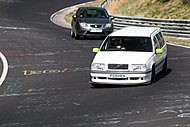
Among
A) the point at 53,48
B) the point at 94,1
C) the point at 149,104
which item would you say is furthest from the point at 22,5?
the point at 149,104

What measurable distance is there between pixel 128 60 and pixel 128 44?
1.21 metres

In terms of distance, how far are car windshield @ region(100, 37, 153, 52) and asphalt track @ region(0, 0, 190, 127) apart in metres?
1.06

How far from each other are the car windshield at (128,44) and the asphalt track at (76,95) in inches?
41.7

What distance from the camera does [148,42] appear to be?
627 inches

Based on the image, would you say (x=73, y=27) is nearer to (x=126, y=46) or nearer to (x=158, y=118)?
(x=126, y=46)

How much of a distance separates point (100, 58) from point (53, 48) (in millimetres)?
10272

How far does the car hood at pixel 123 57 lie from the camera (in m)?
14.8

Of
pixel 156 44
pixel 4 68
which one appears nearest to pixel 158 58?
pixel 156 44

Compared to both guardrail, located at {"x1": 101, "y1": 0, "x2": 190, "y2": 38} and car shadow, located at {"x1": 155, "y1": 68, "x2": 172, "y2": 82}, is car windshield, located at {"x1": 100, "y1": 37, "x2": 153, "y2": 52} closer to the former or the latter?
car shadow, located at {"x1": 155, "y1": 68, "x2": 172, "y2": 82}

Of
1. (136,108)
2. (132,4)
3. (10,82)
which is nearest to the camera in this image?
(136,108)

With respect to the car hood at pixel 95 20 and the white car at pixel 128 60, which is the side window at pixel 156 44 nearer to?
the white car at pixel 128 60

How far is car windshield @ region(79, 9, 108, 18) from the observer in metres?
29.8

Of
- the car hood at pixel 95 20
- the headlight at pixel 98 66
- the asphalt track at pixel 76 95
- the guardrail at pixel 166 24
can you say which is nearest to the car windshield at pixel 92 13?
the car hood at pixel 95 20

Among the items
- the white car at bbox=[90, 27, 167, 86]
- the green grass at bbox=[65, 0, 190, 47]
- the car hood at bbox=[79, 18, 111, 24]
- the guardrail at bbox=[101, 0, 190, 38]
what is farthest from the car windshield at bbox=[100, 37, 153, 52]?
the green grass at bbox=[65, 0, 190, 47]
